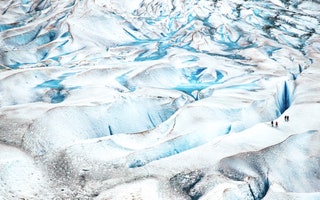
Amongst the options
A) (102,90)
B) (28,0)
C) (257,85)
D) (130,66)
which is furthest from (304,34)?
(28,0)

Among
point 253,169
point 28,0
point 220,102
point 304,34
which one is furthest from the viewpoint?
point 28,0

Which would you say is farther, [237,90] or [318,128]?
[237,90]

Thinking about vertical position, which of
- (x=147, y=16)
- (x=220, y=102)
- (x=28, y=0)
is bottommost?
(x=28, y=0)

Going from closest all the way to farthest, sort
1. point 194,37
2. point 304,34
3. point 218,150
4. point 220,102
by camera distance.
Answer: point 218,150
point 220,102
point 194,37
point 304,34

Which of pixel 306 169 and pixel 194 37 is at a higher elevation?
pixel 306 169

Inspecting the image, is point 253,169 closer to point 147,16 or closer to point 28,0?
point 147,16

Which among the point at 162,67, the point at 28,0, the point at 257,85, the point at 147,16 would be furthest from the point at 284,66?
the point at 28,0
